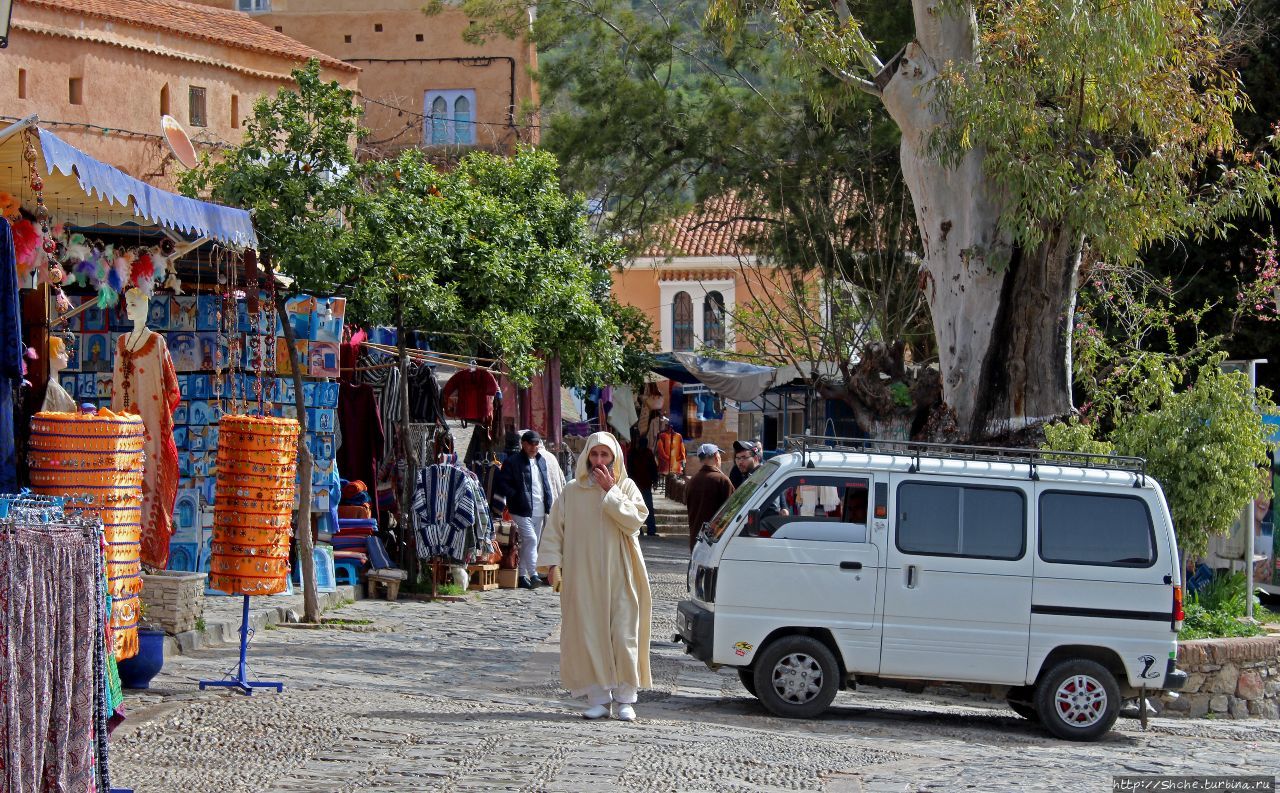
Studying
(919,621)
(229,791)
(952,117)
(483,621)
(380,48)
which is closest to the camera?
(229,791)

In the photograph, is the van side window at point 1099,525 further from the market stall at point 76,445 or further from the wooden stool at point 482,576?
the wooden stool at point 482,576

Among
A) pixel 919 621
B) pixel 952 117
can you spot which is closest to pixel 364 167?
pixel 952 117

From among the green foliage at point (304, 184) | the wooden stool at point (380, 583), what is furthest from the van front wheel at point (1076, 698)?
the wooden stool at point (380, 583)

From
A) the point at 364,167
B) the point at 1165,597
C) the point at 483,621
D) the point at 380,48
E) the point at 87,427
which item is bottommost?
the point at 483,621

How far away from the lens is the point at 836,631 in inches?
398

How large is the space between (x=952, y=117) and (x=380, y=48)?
2432 cm

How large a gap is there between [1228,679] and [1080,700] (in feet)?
8.85

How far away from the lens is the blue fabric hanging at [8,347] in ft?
22.4

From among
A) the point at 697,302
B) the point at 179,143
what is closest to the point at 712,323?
the point at 697,302

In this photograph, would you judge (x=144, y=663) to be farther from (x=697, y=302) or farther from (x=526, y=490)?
(x=697, y=302)

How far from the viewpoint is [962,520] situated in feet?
33.5

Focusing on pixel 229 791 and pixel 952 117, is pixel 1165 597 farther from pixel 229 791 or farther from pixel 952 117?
pixel 229 791

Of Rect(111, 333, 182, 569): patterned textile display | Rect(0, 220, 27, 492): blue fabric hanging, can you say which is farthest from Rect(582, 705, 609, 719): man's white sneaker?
Rect(0, 220, 27, 492): blue fabric hanging

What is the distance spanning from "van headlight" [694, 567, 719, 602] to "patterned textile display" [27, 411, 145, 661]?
426cm
